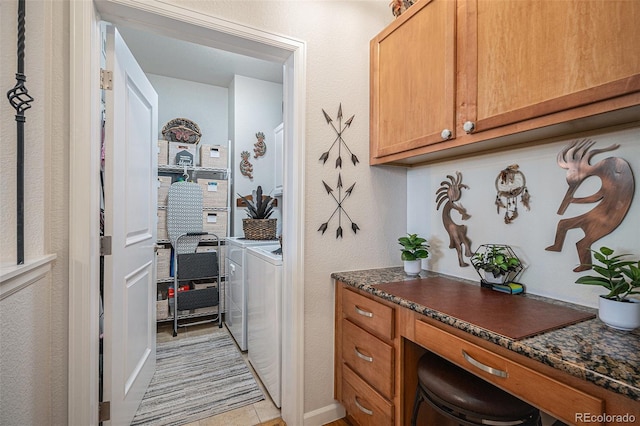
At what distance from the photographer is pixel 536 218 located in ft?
4.32

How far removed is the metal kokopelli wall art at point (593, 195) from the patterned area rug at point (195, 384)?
1.98 meters

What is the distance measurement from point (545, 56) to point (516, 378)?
3.45ft

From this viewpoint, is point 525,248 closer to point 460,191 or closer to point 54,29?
point 460,191

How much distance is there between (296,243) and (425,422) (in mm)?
1017

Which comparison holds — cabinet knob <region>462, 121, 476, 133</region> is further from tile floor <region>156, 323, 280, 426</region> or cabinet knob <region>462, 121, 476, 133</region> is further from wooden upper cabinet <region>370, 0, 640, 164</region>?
tile floor <region>156, 323, 280, 426</region>

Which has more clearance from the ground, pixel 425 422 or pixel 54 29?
pixel 54 29

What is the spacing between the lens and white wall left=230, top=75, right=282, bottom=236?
11.9ft

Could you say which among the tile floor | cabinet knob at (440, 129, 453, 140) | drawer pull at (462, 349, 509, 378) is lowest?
the tile floor

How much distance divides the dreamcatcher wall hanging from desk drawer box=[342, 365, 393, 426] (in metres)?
1.05

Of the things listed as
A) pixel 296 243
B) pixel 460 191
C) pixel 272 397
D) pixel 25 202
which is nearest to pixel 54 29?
pixel 25 202

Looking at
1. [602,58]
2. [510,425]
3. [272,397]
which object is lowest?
[272,397]

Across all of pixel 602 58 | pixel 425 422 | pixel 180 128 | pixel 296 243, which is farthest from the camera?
pixel 180 128

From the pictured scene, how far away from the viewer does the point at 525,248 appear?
136cm

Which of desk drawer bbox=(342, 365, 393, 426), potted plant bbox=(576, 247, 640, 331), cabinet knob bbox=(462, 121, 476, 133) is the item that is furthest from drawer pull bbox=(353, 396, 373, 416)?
cabinet knob bbox=(462, 121, 476, 133)
